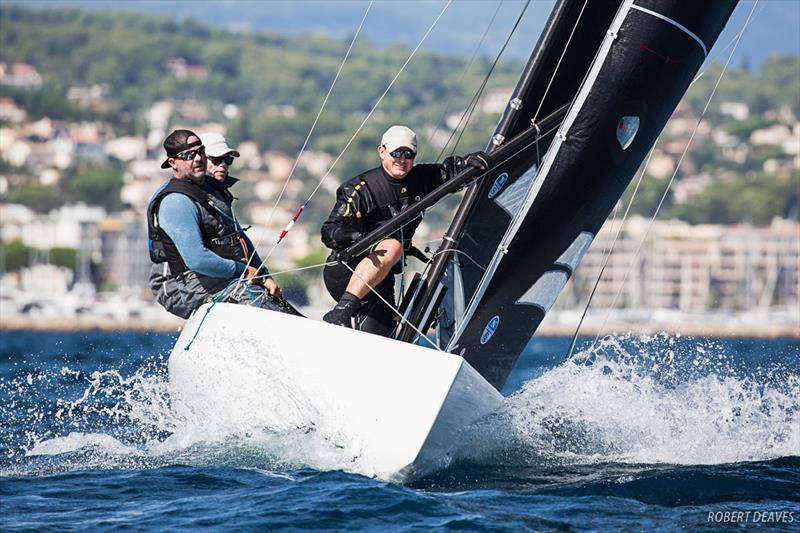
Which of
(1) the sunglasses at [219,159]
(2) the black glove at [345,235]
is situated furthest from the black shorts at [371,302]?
(1) the sunglasses at [219,159]

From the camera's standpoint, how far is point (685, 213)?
82.9m

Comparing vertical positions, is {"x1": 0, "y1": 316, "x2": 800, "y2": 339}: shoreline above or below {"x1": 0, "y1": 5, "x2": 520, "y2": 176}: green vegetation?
below

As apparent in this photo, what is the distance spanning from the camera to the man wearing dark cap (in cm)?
532

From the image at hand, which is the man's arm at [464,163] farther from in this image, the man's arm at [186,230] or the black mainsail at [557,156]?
the man's arm at [186,230]

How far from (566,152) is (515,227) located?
36 centimetres

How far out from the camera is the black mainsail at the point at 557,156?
4949 mm

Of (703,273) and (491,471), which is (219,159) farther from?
(703,273)

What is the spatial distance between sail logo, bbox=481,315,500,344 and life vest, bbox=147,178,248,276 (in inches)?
45.1

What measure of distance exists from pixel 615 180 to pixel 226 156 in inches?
67.5

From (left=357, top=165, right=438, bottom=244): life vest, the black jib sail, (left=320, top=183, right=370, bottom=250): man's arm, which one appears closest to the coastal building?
the black jib sail

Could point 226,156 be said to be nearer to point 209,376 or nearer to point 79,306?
point 209,376

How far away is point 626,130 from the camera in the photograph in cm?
511

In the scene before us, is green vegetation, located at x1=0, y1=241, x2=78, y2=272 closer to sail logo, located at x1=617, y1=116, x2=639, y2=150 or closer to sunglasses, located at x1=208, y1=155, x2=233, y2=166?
sunglasses, located at x1=208, y1=155, x2=233, y2=166

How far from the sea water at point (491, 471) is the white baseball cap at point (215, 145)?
107 centimetres
